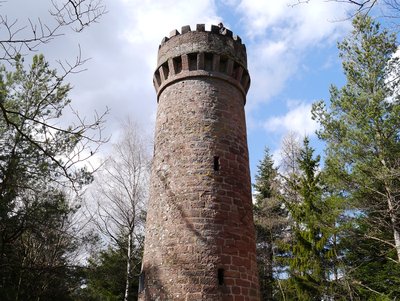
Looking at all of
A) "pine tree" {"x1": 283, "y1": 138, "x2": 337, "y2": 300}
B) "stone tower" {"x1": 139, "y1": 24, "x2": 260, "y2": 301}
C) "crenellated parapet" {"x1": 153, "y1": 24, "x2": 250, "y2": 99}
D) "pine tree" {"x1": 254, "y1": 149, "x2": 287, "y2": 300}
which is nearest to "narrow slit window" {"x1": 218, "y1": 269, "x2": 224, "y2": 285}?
"stone tower" {"x1": 139, "y1": 24, "x2": 260, "y2": 301}

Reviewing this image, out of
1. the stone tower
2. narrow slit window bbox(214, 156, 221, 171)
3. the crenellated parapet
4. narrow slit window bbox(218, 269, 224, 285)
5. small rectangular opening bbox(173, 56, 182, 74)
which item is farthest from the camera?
small rectangular opening bbox(173, 56, 182, 74)

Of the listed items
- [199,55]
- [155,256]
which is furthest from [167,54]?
[155,256]

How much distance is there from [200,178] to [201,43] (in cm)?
362

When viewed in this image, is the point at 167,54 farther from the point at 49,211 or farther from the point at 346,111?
the point at 346,111

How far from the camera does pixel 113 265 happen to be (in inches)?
809

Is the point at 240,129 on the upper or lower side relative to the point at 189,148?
upper

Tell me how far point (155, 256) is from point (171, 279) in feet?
2.41

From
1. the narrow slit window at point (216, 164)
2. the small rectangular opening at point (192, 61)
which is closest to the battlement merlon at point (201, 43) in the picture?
the small rectangular opening at point (192, 61)

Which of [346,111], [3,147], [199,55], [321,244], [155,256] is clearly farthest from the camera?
[321,244]

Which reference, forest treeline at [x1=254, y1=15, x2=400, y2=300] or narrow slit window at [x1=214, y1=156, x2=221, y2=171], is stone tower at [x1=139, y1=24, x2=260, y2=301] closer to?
narrow slit window at [x1=214, y1=156, x2=221, y2=171]

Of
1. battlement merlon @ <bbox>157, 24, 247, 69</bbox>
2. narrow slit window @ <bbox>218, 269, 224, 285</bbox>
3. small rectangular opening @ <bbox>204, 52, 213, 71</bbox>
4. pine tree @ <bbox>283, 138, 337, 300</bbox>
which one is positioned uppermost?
battlement merlon @ <bbox>157, 24, 247, 69</bbox>

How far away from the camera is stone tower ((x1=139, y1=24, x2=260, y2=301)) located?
7.43 metres

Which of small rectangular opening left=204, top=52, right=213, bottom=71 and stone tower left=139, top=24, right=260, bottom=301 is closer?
stone tower left=139, top=24, right=260, bottom=301

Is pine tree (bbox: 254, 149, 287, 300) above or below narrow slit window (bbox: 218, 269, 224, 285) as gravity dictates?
above
